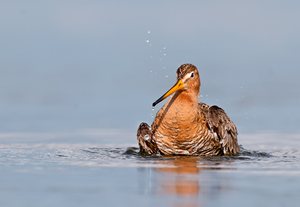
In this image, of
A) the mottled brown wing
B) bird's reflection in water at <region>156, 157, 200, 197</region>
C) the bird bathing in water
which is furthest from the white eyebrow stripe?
bird's reflection in water at <region>156, 157, 200, 197</region>

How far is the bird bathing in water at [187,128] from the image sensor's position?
49.7 ft

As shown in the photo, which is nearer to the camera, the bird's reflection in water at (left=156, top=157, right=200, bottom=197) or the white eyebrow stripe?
the bird's reflection in water at (left=156, top=157, right=200, bottom=197)

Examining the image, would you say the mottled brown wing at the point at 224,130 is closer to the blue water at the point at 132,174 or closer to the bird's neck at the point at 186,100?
the blue water at the point at 132,174

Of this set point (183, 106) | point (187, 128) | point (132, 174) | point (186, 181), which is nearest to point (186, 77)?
point (183, 106)

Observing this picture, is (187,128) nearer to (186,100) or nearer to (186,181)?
(186,100)

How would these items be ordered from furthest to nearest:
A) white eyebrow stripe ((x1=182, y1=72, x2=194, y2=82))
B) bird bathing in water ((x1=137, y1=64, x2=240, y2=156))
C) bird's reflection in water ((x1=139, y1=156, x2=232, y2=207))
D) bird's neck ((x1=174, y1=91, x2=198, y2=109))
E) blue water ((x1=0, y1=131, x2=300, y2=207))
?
white eyebrow stripe ((x1=182, y1=72, x2=194, y2=82))
bird's neck ((x1=174, y1=91, x2=198, y2=109))
bird bathing in water ((x1=137, y1=64, x2=240, y2=156))
bird's reflection in water ((x1=139, y1=156, x2=232, y2=207))
blue water ((x1=0, y1=131, x2=300, y2=207))

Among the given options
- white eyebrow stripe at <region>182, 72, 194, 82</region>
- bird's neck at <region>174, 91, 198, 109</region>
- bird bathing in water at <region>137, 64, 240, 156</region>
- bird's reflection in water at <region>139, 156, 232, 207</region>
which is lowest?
bird's reflection in water at <region>139, 156, 232, 207</region>

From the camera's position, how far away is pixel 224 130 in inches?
610

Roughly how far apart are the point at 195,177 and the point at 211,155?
2.84 m

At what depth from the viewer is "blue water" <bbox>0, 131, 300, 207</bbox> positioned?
35.6 feet

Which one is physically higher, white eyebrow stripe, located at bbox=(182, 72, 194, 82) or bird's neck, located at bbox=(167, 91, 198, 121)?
white eyebrow stripe, located at bbox=(182, 72, 194, 82)

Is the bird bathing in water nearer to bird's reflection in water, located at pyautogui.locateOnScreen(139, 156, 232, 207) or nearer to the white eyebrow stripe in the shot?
the white eyebrow stripe

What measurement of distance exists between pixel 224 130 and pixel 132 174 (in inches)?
122

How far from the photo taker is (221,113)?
15.7m
